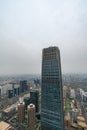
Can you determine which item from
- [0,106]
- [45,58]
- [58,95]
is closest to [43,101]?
[58,95]

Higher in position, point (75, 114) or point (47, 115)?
point (47, 115)

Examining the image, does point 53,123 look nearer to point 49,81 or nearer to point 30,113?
point 49,81

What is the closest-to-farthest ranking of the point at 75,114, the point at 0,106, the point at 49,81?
the point at 49,81, the point at 75,114, the point at 0,106

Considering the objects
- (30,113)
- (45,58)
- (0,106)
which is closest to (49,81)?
(45,58)

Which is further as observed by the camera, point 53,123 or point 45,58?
point 45,58

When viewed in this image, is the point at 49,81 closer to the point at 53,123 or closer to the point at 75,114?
the point at 53,123

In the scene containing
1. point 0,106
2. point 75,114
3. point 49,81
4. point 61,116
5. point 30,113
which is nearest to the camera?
→ point 61,116

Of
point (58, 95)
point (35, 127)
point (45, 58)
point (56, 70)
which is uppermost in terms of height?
point (45, 58)
